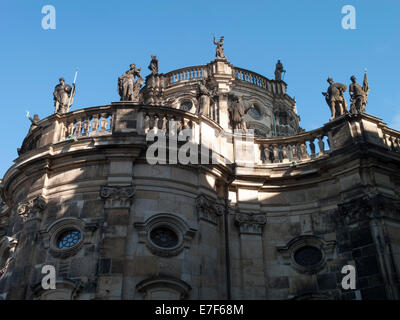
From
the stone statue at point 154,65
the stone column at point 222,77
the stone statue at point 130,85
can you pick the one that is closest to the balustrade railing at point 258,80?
the stone column at point 222,77

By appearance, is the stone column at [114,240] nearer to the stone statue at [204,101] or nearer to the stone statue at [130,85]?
the stone statue at [130,85]

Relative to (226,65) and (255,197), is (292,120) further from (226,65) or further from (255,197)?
(255,197)

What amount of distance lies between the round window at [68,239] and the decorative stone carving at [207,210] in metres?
4.02

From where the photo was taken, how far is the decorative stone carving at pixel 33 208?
16.1m

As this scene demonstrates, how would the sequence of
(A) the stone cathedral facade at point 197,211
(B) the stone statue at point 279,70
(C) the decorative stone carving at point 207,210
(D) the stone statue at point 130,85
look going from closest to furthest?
1. (A) the stone cathedral facade at point 197,211
2. (C) the decorative stone carving at point 207,210
3. (D) the stone statue at point 130,85
4. (B) the stone statue at point 279,70

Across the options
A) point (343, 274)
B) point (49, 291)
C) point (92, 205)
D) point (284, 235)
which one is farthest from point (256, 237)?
point (49, 291)

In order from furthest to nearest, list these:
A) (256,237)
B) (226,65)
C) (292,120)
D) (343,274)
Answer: (292,120) < (226,65) < (256,237) < (343,274)

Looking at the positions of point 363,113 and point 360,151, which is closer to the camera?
point 360,151

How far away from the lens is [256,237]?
55.9 feet

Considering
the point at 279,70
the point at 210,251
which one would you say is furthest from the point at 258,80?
the point at 210,251

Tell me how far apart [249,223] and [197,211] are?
2.19m

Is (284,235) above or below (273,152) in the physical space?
below

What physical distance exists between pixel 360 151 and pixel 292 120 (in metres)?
20.4
